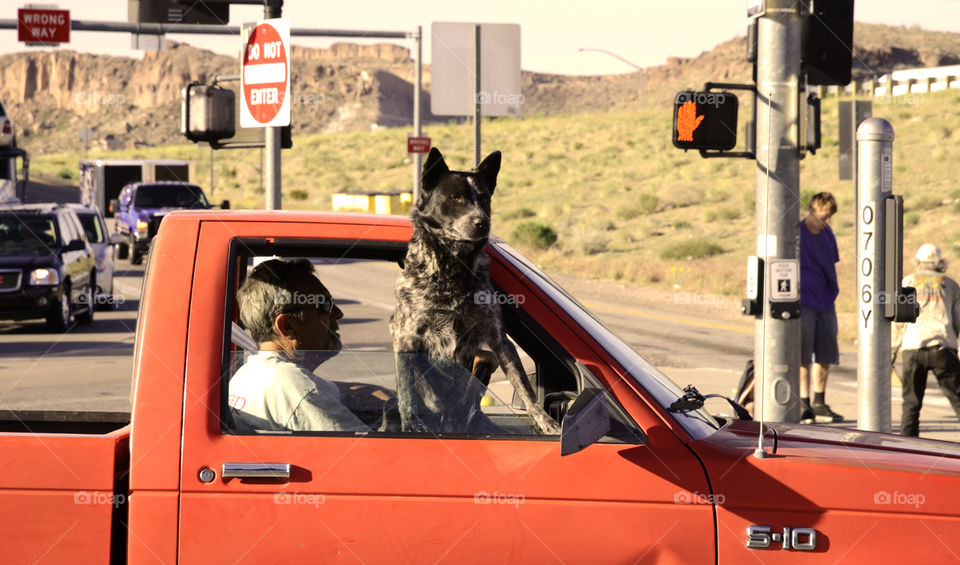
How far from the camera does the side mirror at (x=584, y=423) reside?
121 inches

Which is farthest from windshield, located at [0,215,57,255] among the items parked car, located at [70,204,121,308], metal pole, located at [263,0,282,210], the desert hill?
the desert hill

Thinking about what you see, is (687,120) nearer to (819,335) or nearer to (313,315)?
(819,335)

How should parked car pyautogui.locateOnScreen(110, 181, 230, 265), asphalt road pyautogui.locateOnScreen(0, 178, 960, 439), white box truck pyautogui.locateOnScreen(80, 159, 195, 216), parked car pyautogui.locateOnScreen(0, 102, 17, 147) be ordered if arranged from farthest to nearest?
white box truck pyautogui.locateOnScreen(80, 159, 195, 216) → parked car pyautogui.locateOnScreen(110, 181, 230, 265) → parked car pyautogui.locateOnScreen(0, 102, 17, 147) → asphalt road pyautogui.locateOnScreen(0, 178, 960, 439)

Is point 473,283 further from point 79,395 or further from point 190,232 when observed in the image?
point 79,395

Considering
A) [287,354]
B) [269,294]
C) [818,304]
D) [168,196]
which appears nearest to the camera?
[287,354]

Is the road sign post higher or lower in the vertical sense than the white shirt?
higher

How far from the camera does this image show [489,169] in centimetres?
467

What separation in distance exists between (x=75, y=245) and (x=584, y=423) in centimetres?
1689

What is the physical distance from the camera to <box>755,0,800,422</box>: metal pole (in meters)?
8.38

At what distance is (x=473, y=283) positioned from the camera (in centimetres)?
374

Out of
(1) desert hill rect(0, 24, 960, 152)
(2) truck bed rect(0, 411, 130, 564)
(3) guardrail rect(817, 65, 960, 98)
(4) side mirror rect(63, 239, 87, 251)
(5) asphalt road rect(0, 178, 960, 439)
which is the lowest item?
(5) asphalt road rect(0, 178, 960, 439)

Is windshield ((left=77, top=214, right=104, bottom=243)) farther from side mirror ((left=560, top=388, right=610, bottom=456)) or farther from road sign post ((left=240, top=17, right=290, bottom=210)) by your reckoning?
side mirror ((left=560, top=388, right=610, bottom=456))

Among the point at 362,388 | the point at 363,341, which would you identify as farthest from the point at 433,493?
the point at 363,341

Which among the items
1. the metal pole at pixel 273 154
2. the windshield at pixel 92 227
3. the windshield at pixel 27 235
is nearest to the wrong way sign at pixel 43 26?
the windshield at pixel 27 235
